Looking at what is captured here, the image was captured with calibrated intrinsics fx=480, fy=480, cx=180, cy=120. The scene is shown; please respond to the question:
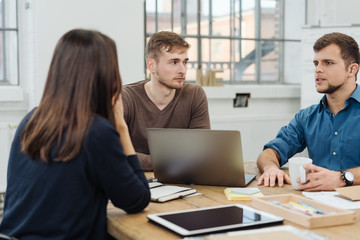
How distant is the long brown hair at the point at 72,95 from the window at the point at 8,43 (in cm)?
247

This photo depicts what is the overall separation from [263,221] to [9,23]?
2.98 meters

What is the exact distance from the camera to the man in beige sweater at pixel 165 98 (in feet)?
7.91

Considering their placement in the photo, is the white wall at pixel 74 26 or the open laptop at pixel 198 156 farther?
the white wall at pixel 74 26

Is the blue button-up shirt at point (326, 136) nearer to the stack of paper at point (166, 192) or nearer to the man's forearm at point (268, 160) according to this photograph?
the man's forearm at point (268, 160)

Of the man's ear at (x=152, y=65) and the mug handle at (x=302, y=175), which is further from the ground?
the man's ear at (x=152, y=65)

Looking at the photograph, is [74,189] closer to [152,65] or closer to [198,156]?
[198,156]

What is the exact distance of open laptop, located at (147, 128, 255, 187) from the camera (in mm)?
1688

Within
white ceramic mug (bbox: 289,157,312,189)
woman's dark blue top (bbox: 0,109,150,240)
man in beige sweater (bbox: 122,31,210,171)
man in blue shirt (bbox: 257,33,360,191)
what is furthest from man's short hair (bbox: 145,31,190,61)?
woman's dark blue top (bbox: 0,109,150,240)

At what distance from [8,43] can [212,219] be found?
113 inches

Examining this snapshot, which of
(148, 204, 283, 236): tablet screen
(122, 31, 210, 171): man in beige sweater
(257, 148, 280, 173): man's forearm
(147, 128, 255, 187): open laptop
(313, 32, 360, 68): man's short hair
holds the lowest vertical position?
(148, 204, 283, 236): tablet screen

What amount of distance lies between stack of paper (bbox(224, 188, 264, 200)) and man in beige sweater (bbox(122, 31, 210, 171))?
2.67 ft

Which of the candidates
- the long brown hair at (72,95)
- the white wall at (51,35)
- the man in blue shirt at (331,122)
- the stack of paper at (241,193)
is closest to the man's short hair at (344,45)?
the man in blue shirt at (331,122)

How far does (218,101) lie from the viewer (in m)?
4.12

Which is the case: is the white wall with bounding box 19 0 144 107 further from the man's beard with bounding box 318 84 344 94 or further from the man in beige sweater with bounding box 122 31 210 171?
the man's beard with bounding box 318 84 344 94
